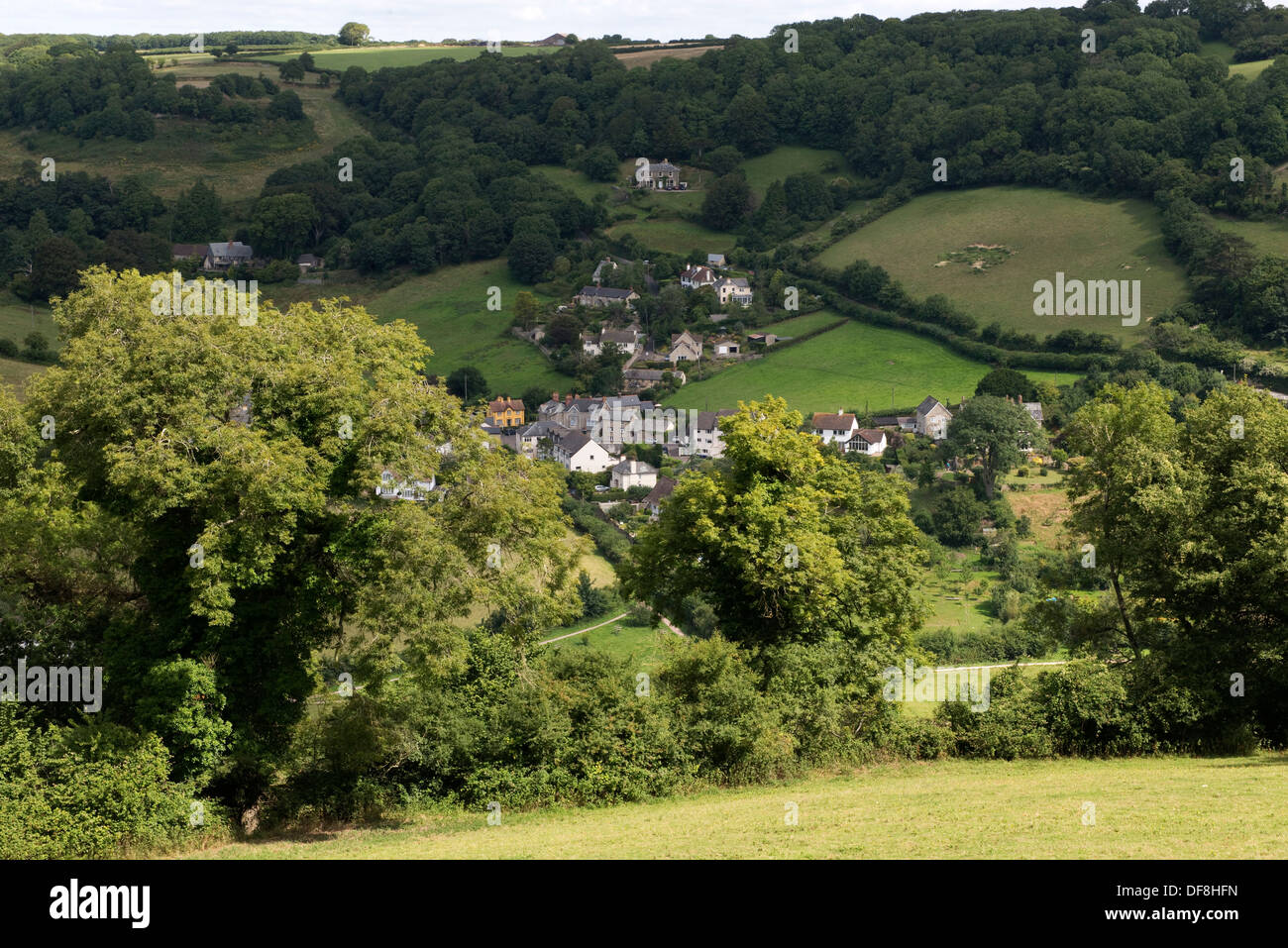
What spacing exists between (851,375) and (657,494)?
92.3 feet

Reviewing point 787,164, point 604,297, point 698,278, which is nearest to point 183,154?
point 604,297

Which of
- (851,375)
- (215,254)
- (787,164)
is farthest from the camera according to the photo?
(787,164)

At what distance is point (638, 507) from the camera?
8044cm

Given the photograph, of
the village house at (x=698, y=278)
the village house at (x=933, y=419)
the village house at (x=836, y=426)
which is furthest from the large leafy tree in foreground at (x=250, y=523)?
the village house at (x=698, y=278)

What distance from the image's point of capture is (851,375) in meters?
102

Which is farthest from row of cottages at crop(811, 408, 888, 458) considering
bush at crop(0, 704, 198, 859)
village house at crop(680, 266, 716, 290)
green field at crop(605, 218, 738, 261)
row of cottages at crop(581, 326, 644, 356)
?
bush at crop(0, 704, 198, 859)

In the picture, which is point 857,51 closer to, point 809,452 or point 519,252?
point 519,252

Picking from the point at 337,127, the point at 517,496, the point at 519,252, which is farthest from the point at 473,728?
the point at 337,127

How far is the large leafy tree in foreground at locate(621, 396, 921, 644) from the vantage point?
27844mm

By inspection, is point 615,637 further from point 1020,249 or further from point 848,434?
point 1020,249

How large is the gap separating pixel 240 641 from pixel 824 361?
3388 inches

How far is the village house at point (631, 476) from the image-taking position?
3398 inches

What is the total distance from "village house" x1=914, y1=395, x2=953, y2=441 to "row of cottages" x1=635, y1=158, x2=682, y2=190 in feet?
248

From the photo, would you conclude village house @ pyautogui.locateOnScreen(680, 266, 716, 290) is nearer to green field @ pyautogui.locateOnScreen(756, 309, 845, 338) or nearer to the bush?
green field @ pyautogui.locateOnScreen(756, 309, 845, 338)
